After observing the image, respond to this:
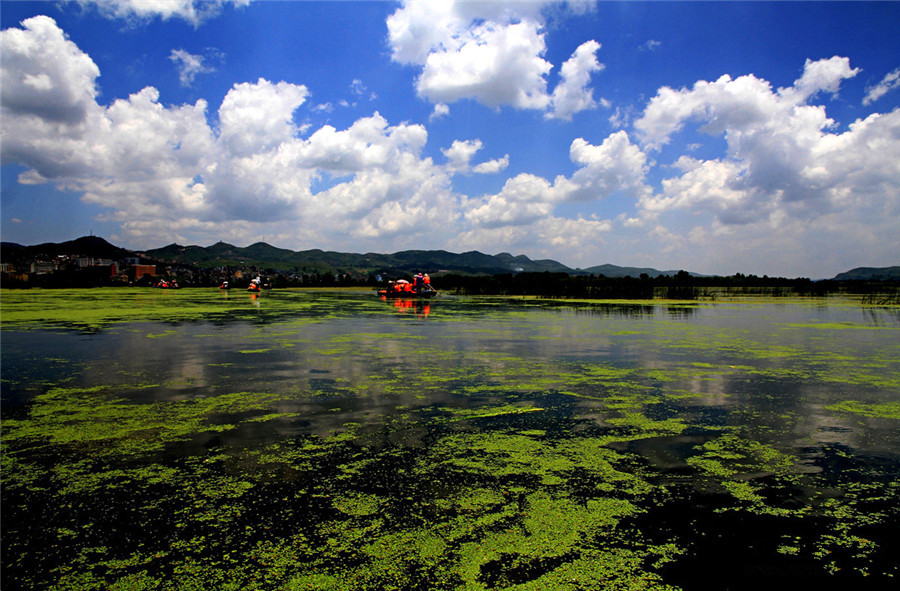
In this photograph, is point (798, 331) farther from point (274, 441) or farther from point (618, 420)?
point (274, 441)

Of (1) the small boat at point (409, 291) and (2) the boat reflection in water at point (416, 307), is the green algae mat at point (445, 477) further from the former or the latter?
(1) the small boat at point (409, 291)

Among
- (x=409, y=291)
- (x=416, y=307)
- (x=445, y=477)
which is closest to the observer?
(x=445, y=477)

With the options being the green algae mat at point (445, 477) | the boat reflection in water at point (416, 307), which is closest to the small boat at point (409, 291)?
the boat reflection in water at point (416, 307)

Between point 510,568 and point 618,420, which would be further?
point 618,420

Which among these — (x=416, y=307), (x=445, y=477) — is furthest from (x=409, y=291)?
(x=445, y=477)

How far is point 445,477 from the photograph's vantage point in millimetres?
5258

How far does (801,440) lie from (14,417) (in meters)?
11.6

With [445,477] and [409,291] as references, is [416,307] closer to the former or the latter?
[409,291]

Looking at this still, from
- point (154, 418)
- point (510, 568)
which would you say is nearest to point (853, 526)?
point (510, 568)

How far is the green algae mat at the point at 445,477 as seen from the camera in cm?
369

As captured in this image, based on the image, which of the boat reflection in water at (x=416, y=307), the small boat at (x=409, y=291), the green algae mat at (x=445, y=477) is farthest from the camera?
the small boat at (x=409, y=291)

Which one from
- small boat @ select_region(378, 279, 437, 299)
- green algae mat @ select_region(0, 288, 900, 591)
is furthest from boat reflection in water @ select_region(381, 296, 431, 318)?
green algae mat @ select_region(0, 288, 900, 591)

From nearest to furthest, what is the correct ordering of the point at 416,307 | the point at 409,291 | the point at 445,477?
the point at 445,477, the point at 416,307, the point at 409,291

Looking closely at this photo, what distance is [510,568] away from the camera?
3.64 meters
